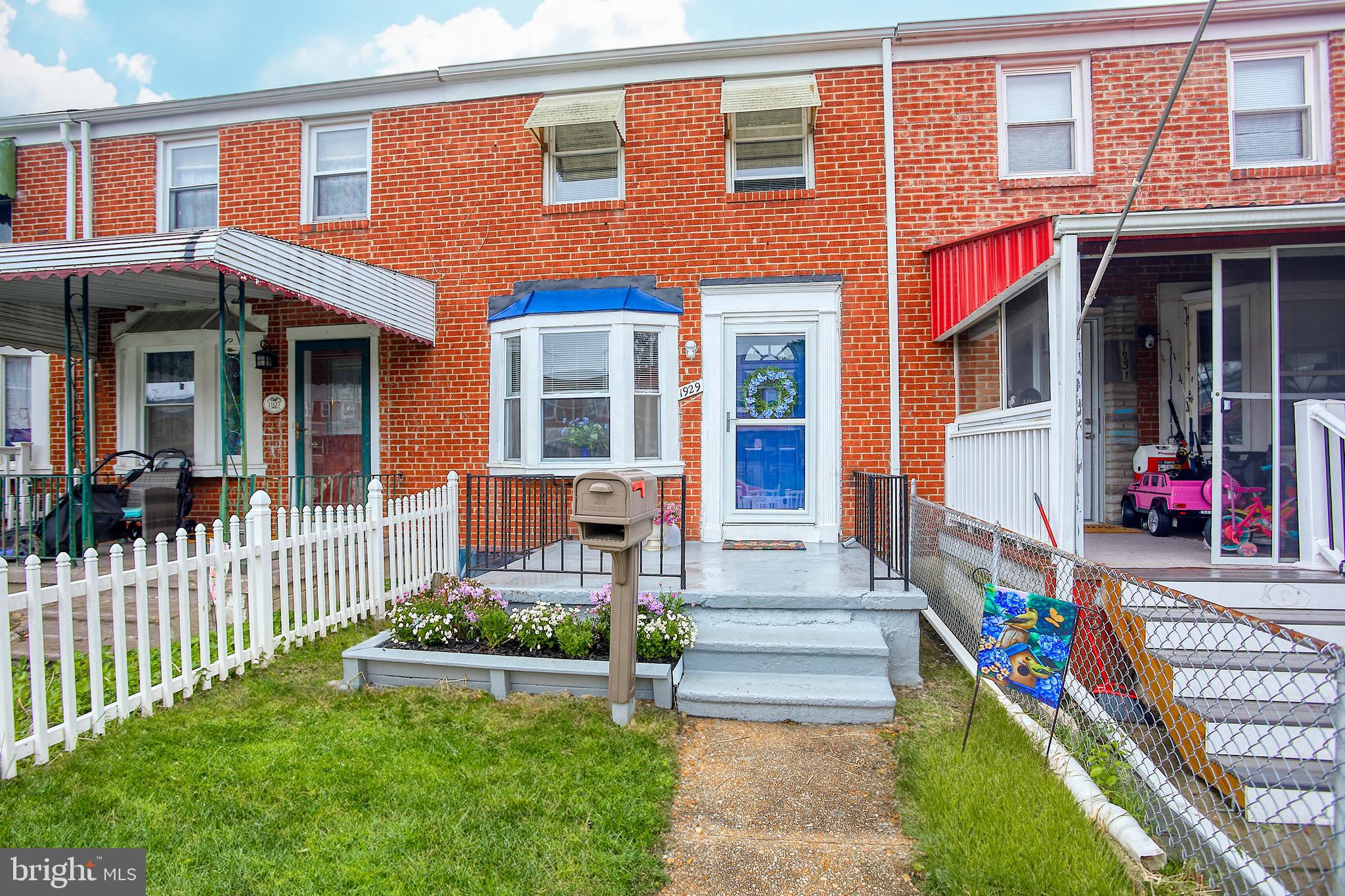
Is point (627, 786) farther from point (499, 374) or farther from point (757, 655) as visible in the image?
point (499, 374)

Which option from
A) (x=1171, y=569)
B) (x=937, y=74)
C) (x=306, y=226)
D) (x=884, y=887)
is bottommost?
(x=884, y=887)

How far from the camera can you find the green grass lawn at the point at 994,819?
2.50 m

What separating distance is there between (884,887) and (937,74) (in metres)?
7.43

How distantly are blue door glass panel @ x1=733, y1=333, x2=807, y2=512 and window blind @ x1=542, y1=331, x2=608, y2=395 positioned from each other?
4.68 ft

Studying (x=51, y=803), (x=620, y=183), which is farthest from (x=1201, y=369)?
(x=51, y=803)

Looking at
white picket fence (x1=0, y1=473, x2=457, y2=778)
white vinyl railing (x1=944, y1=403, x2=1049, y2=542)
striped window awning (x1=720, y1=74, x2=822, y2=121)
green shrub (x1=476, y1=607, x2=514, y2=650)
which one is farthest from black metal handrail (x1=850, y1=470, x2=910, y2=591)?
striped window awning (x1=720, y1=74, x2=822, y2=121)

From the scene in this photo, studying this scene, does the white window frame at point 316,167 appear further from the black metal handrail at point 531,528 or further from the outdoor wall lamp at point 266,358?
the black metal handrail at point 531,528

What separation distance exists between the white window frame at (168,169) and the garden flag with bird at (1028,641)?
9.46 metres

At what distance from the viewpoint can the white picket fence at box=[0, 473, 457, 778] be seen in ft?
11.3

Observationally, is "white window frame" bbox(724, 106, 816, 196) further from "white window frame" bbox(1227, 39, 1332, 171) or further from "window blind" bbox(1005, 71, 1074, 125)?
"white window frame" bbox(1227, 39, 1332, 171)

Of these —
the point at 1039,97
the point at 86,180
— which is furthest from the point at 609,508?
the point at 86,180

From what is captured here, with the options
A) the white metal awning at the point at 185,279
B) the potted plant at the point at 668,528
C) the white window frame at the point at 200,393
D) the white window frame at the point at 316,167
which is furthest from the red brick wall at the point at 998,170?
the white window frame at the point at 200,393

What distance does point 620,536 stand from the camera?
3.89m

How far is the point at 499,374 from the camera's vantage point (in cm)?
770
